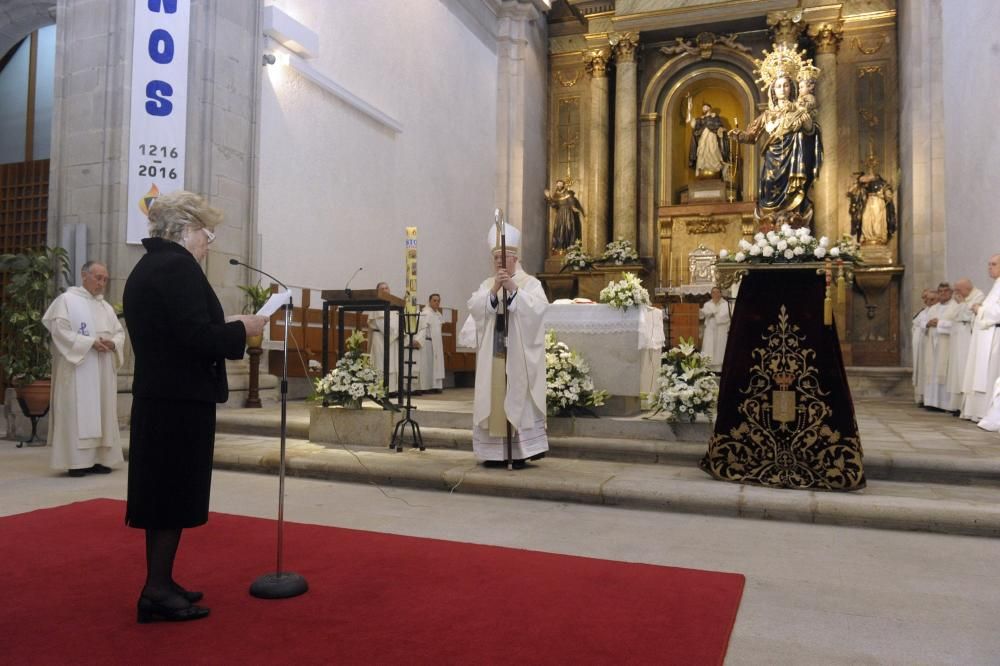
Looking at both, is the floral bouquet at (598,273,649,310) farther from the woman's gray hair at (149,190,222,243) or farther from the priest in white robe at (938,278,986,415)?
the woman's gray hair at (149,190,222,243)

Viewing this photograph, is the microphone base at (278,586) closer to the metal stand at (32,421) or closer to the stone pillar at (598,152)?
the metal stand at (32,421)

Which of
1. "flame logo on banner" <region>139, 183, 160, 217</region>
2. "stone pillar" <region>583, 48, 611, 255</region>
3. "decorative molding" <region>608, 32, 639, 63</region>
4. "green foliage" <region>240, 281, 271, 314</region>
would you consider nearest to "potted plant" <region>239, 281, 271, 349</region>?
"green foliage" <region>240, 281, 271, 314</region>

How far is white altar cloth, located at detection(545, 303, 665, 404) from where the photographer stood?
22.9 feet

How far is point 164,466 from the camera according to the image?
2662 millimetres

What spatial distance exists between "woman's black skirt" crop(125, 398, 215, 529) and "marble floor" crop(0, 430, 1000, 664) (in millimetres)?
453

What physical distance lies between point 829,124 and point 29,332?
517 inches

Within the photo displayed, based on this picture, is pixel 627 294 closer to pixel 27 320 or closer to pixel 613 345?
pixel 613 345

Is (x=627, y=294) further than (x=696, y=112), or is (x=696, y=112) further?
(x=696, y=112)

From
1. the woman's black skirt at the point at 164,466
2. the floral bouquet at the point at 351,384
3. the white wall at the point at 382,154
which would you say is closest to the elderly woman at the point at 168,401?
the woman's black skirt at the point at 164,466

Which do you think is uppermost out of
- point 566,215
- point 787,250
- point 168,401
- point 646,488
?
point 566,215

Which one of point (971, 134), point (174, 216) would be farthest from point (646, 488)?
point (971, 134)

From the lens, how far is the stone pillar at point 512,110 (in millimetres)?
15406

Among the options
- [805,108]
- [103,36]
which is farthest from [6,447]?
[805,108]

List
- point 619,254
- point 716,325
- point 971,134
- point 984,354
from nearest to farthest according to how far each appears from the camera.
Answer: point 984,354, point 971,134, point 716,325, point 619,254
